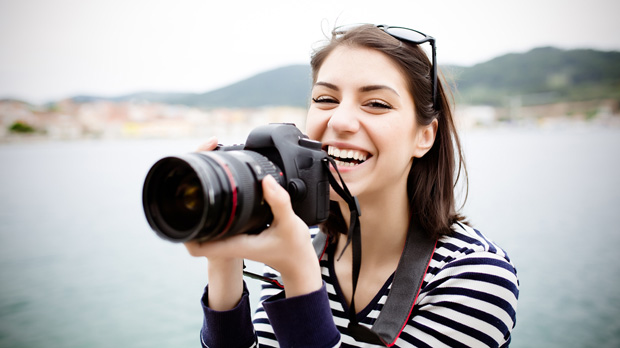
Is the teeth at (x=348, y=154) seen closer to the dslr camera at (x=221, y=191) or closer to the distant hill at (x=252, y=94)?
the dslr camera at (x=221, y=191)

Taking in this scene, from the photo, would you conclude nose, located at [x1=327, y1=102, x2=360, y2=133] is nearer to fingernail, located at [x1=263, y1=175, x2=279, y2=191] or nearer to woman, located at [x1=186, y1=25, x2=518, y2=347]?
woman, located at [x1=186, y1=25, x2=518, y2=347]

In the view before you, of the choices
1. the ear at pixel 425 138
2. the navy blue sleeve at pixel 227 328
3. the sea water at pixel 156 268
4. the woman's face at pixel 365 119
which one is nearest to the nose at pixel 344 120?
the woman's face at pixel 365 119

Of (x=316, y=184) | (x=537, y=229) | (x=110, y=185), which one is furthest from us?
(x=110, y=185)

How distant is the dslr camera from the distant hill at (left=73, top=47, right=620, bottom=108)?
786 cm

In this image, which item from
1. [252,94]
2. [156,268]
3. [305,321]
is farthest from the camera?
[252,94]

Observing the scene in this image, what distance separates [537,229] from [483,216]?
76 centimetres

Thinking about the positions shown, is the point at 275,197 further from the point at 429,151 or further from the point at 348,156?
the point at 429,151

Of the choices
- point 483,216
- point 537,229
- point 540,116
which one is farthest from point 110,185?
point 540,116

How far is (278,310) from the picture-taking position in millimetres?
772

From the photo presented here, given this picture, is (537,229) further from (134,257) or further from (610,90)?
(610,90)

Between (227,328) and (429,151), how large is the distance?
2.56ft

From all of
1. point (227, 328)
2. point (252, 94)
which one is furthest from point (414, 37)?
Answer: point (252, 94)

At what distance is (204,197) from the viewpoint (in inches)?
24.3

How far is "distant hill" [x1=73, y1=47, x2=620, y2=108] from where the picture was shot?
13133 millimetres
